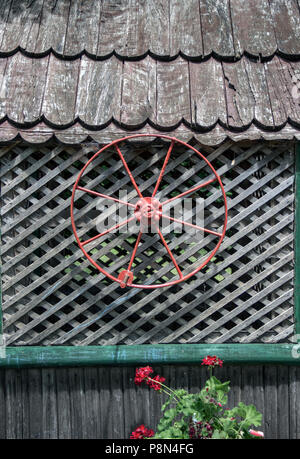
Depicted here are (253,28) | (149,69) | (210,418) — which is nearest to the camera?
(210,418)

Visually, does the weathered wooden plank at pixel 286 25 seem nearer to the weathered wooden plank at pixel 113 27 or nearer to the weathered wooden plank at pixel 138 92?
the weathered wooden plank at pixel 138 92

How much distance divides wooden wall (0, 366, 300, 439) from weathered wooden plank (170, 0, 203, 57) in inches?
82.2

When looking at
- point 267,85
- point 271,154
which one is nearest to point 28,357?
point 271,154

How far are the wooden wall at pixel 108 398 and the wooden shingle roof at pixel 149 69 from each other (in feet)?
4.92

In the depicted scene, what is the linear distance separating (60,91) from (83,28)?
2.12 ft

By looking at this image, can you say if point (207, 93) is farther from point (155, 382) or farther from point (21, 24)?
point (155, 382)

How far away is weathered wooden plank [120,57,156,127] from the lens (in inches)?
113

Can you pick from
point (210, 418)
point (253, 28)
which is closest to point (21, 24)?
point (253, 28)

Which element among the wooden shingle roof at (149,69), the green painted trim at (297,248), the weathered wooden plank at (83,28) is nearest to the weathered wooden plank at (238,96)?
the wooden shingle roof at (149,69)

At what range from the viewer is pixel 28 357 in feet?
A: 9.94

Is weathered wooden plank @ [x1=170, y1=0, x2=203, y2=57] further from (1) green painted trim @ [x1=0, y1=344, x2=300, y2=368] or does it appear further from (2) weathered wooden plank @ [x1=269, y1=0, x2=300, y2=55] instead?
(1) green painted trim @ [x1=0, y1=344, x2=300, y2=368]

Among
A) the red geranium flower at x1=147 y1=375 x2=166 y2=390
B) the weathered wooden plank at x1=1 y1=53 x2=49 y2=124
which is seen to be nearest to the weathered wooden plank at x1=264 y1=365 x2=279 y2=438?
the red geranium flower at x1=147 y1=375 x2=166 y2=390

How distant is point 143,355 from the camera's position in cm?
302

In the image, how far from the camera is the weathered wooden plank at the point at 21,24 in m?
3.20
